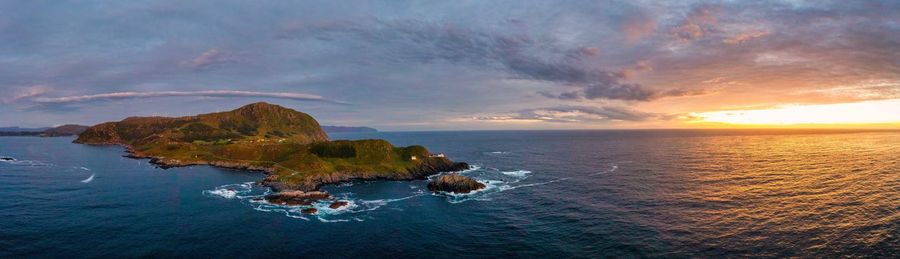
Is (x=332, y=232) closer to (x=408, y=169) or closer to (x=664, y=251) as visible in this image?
(x=664, y=251)

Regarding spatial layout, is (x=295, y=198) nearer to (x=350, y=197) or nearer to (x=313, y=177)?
(x=350, y=197)

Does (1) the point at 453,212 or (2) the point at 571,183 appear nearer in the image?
(1) the point at 453,212

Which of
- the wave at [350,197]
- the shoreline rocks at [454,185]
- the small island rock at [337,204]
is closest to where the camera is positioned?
the wave at [350,197]

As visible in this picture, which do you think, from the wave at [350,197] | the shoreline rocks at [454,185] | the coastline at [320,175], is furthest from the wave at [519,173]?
the shoreline rocks at [454,185]

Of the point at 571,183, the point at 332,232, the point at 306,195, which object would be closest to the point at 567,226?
the point at 332,232

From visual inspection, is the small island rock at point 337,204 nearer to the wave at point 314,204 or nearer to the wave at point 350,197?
the wave at point 314,204

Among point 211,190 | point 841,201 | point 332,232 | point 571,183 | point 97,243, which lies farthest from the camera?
point 571,183

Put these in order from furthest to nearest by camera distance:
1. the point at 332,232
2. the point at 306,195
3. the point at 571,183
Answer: the point at 571,183 → the point at 306,195 → the point at 332,232
